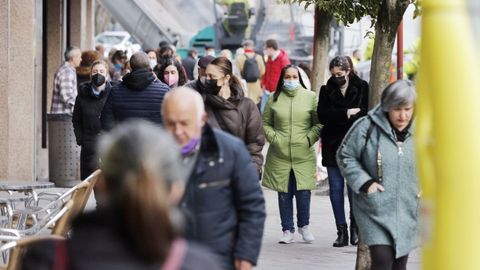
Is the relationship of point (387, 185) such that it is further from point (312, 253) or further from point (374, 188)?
point (312, 253)

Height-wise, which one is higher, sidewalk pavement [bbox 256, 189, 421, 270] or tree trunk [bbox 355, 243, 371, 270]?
tree trunk [bbox 355, 243, 371, 270]

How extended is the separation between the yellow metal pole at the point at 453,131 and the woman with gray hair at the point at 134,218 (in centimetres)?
85

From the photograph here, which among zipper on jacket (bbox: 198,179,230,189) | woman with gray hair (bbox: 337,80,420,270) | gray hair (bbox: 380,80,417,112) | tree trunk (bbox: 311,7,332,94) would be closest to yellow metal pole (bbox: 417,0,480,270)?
zipper on jacket (bbox: 198,179,230,189)

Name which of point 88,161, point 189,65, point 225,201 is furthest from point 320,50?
point 225,201

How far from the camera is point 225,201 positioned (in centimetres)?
600

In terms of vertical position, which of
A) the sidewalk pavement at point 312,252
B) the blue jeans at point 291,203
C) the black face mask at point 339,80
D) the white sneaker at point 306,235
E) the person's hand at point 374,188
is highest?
the black face mask at point 339,80

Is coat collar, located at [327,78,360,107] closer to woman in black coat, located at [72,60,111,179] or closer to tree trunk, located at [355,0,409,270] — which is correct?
woman in black coat, located at [72,60,111,179]

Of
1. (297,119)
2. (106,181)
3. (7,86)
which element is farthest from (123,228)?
(7,86)

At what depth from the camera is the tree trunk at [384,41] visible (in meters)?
9.45

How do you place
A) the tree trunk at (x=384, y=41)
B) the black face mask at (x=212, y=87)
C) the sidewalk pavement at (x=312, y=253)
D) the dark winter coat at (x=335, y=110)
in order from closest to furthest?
the tree trunk at (x=384, y=41) < the black face mask at (x=212, y=87) < the sidewalk pavement at (x=312, y=253) < the dark winter coat at (x=335, y=110)

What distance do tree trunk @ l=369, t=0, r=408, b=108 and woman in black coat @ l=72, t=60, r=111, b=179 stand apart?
3.29m

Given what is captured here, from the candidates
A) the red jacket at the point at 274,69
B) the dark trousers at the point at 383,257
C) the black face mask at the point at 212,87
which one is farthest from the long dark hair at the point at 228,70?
the red jacket at the point at 274,69

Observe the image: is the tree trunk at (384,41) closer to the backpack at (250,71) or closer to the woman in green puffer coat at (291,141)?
the woman in green puffer coat at (291,141)

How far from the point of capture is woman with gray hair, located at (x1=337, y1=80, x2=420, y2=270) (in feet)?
25.6
